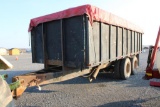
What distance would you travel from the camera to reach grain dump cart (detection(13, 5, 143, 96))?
5.52m

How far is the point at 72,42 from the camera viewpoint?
234 inches

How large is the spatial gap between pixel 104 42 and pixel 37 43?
2.32 meters

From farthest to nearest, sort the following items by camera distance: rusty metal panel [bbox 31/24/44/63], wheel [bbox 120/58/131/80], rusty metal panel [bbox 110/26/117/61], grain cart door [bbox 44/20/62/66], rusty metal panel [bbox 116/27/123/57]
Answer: wheel [bbox 120/58/131/80]
rusty metal panel [bbox 116/27/123/57]
rusty metal panel [bbox 110/26/117/61]
rusty metal panel [bbox 31/24/44/63]
grain cart door [bbox 44/20/62/66]

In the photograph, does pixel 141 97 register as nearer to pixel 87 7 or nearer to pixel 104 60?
pixel 104 60

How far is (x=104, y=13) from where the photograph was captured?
6410mm

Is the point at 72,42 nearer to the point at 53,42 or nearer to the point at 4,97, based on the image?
the point at 53,42

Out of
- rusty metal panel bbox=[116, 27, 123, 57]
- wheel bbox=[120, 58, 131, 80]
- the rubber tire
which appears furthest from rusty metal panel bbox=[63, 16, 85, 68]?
wheel bbox=[120, 58, 131, 80]

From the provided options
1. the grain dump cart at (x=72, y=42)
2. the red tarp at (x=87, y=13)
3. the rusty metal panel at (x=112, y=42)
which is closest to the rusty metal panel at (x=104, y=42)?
the grain dump cart at (x=72, y=42)

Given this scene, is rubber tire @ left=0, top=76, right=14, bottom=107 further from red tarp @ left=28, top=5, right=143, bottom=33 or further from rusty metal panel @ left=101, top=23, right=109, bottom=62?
rusty metal panel @ left=101, top=23, right=109, bottom=62

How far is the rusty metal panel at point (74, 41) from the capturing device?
5645mm

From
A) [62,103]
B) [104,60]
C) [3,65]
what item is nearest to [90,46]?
[104,60]

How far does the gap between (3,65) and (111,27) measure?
5.15 m

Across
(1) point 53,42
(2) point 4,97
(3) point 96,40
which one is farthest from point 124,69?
(2) point 4,97

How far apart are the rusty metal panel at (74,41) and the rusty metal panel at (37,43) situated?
1141 mm
